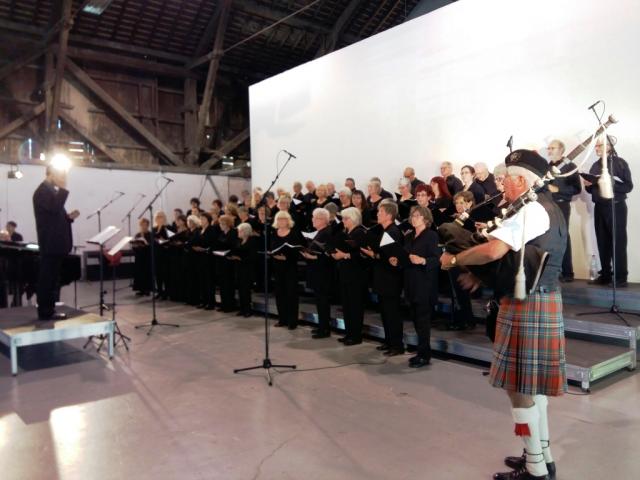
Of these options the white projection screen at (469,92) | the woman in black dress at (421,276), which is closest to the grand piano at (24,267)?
the woman in black dress at (421,276)

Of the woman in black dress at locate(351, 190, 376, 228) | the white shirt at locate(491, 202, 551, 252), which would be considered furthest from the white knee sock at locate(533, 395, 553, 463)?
the woman in black dress at locate(351, 190, 376, 228)

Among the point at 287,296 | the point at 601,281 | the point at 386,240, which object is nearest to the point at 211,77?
the point at 287,296

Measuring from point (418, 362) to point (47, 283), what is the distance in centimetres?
419

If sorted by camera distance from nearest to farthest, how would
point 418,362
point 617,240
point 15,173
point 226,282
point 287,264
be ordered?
point 418,362
point 617,240
point 287,264
point 226,282
point 15,173

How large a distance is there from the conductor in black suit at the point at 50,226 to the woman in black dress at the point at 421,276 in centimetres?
372

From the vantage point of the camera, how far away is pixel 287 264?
683cm

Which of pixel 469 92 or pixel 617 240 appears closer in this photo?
pixel 617 240

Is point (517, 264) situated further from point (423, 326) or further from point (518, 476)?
point (423, 326)

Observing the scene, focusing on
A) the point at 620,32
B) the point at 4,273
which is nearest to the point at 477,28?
the point at 620,32

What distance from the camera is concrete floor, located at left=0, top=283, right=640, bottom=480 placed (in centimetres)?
300

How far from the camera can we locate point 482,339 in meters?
5.16

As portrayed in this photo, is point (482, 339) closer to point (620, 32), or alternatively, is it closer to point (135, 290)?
point (620, 32)

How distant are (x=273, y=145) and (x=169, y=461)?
30.2 feet

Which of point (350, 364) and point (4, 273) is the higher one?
point (4, 273)
